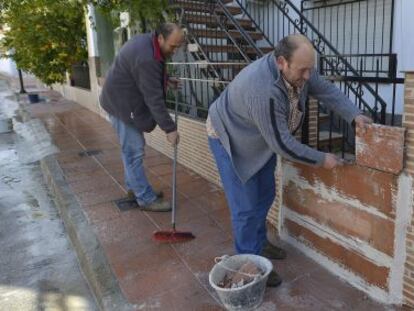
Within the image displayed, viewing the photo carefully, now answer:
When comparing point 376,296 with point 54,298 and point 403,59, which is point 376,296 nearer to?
point 54,298

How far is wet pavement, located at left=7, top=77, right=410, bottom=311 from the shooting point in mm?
2975

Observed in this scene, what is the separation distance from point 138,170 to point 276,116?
91.3 inches

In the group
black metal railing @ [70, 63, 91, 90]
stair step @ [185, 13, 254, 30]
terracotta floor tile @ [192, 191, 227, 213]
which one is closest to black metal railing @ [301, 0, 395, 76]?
stair step @ [185, 13, 254, 30]

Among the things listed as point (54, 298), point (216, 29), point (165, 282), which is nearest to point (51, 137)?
point (216, 29)

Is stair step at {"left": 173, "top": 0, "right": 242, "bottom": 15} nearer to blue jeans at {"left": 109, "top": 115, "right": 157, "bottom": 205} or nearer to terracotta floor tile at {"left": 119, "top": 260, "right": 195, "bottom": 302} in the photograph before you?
blue jeans at {"left": 109, "top": 115, "right": 157, "bottom": 205}

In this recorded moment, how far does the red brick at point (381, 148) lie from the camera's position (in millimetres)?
2539

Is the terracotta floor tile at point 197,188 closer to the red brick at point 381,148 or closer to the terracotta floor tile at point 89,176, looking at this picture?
the terracotta floor tile at point 89,176

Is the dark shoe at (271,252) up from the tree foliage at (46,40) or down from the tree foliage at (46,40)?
down

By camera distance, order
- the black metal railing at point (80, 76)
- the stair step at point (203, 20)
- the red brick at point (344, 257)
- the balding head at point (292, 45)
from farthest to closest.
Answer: the black metal railing at point (80, 76), the stair step at point (203, 20), the red brick at point (344, 257), the balding head at point (292, 45)

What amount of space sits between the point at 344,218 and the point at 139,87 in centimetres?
217

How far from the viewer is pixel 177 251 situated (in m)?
3.67

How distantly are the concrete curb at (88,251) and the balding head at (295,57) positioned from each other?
186cm

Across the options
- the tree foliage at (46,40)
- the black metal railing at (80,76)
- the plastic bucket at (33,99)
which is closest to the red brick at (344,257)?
the tree foliage at (46,40)

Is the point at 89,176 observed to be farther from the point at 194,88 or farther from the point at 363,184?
the point at 363,184
